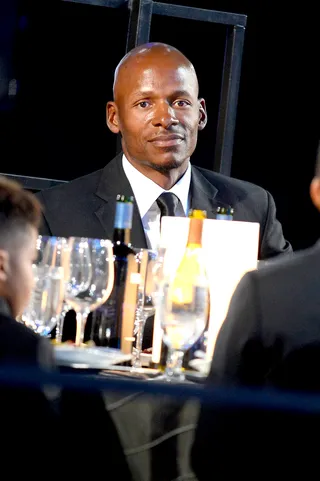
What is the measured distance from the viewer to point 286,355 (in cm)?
144

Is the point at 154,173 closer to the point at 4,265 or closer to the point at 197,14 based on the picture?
the point at 197,14

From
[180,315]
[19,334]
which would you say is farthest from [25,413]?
[180,315]

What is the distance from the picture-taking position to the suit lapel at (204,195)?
290 cm

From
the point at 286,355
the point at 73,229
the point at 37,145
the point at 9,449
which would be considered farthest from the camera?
the point at 37,145

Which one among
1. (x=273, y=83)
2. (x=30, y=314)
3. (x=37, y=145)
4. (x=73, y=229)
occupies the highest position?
(x=273, y=83)

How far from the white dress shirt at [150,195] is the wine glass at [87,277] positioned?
736mm

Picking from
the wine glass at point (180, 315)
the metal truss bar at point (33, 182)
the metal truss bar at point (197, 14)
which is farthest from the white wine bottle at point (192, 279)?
→ the metal truss bar at point (197, 14)

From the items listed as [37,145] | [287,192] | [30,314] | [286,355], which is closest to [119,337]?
[30,314]

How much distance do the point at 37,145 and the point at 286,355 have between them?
253 cm

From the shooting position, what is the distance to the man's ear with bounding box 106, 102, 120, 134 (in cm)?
319

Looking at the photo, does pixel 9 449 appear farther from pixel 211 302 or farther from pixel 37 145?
pixel 37 145

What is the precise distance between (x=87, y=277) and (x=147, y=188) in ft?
Answer: 3.28

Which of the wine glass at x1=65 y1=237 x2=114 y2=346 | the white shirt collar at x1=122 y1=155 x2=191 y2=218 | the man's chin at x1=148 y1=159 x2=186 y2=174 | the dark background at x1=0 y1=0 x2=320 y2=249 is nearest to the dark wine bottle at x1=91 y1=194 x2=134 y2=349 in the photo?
the wine glass at x1=65 y1=237 x2=114 y2=346

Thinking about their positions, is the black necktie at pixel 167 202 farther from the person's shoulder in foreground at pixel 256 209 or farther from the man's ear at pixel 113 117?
the man's ear at pixel 113 117
